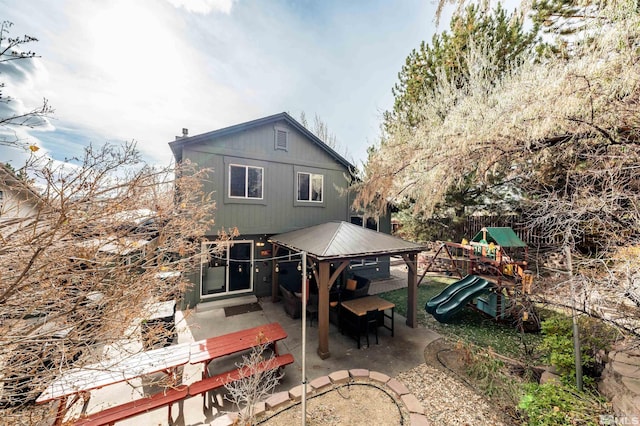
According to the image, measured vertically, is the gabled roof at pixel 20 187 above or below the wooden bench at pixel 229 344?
above

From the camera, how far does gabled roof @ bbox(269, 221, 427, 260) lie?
230 inches

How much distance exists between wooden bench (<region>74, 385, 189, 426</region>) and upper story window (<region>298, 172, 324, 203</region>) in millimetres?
7431

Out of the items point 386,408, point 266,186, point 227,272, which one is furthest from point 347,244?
point 227,272

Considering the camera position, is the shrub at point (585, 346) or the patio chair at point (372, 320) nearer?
the shrub at point (585, 346)

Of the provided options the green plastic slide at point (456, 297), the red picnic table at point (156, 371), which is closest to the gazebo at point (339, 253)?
the green plastic slide at point (456, 297)

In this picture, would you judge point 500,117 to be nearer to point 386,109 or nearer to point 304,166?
point 304,166

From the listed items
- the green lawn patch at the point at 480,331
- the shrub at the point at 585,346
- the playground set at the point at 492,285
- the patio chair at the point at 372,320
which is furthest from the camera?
the playground set at the point at 492,285

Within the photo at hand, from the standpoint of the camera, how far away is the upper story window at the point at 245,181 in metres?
8.73

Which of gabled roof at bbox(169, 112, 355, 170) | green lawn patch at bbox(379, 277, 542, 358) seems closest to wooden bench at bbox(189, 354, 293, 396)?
green lawn patch at bbox(379, 277, 542, 358)

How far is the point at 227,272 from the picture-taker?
29.5ft

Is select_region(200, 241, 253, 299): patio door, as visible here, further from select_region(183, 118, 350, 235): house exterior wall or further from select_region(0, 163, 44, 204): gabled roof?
select_region(0, 163, 44, 204): gabled roof

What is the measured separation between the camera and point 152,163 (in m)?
5.18

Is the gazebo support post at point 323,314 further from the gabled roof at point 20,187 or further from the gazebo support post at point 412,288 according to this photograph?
the gabled roof at point 20,187

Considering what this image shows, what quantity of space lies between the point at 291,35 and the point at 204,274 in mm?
8753
